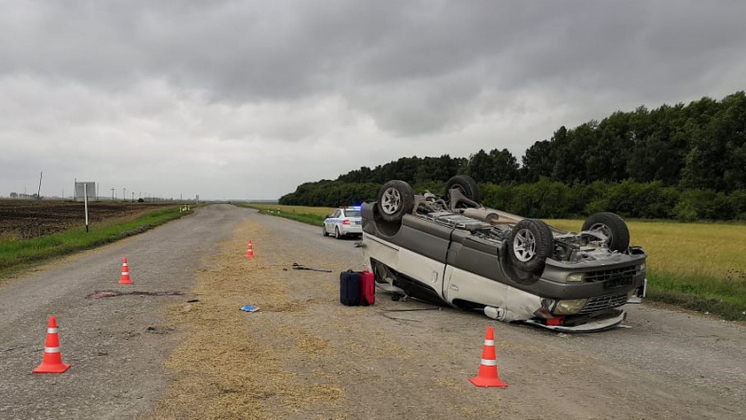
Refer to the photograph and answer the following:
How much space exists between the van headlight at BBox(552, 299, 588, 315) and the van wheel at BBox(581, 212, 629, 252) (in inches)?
63.2

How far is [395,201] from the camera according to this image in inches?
372

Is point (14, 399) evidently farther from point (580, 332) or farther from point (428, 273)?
point (580, 332)

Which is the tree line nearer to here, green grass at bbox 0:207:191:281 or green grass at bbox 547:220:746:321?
green grass at bbox 547:220:746:321

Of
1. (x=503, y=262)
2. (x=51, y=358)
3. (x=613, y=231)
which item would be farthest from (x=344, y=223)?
(x=51, y=358)

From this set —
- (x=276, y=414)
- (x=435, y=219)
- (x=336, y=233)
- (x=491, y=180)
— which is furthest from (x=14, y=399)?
(x=491, y=180)

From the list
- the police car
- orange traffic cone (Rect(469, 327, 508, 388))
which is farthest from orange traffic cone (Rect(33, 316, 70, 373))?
the police car

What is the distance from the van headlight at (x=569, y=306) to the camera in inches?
272

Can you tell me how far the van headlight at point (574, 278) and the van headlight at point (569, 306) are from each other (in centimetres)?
28

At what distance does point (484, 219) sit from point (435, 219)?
0.95 meters

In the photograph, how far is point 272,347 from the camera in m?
6.21

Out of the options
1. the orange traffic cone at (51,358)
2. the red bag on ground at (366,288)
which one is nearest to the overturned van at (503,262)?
the red bag on ground at (366,288)

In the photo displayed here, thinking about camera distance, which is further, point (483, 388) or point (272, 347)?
point (272, 347)

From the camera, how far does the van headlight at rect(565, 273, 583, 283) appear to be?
6.80 m

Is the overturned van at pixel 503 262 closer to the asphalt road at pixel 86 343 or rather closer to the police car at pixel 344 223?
the asphalt road at pixel 86 343
